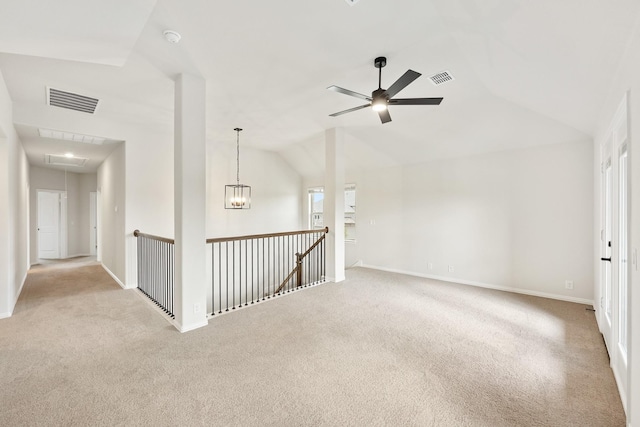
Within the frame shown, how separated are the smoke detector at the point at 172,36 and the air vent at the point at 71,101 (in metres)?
2.12

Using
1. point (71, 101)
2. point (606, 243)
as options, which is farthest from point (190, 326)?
point (606, 243)

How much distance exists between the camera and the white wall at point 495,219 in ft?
13.5

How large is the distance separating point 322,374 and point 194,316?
1.73 meters

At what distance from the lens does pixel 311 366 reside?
240 centimetres

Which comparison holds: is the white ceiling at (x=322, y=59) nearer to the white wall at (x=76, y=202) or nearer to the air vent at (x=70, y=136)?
the air vent at (x=70, y=136)

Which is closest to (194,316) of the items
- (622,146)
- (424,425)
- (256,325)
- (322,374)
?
(256,325)

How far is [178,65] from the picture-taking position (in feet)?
9.66

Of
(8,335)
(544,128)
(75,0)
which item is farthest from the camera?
(544,128)

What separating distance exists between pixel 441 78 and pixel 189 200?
324cm

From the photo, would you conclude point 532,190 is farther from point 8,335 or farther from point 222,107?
point 8,335

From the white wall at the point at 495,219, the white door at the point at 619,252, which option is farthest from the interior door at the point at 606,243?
the white wall at the point at 495,219

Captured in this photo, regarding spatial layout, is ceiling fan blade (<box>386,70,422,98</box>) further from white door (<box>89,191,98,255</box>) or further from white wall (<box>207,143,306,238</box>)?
white door (<box>89,191,98,255</box>)

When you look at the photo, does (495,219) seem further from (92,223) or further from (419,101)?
(92,223)

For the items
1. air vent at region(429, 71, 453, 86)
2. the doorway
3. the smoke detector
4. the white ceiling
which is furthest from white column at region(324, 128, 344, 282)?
the doorway
